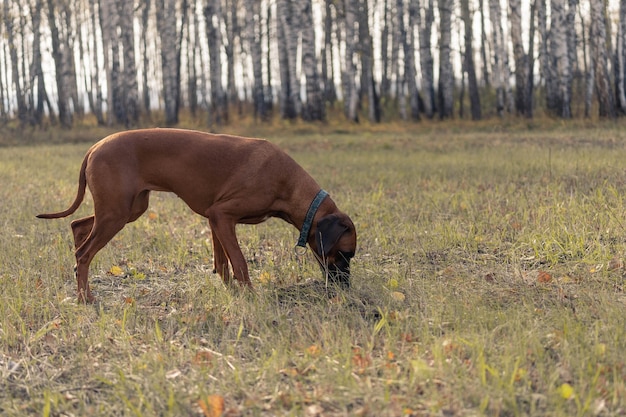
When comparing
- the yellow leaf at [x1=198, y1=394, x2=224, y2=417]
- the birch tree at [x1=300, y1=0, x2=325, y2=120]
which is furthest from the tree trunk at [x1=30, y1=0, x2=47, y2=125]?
the yellow leaf at [x1=198, y1=394, x2=224, y2=417]

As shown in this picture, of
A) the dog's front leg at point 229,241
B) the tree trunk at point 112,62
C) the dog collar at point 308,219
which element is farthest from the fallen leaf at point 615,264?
the tree trunk at point 112,62

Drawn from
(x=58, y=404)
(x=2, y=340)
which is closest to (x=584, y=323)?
(x=58, y=404)

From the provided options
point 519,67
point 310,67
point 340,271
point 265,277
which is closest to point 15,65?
point 310,67

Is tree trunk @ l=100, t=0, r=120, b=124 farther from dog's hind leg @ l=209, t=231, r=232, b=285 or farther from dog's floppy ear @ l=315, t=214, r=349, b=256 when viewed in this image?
dog's floppy ear @ l=315, t=214, r=349, b=256

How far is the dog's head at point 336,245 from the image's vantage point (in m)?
4.78

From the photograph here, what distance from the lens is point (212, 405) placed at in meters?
3.04

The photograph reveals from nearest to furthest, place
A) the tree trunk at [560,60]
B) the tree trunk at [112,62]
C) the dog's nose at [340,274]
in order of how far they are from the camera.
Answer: the dog's nose at [340,274] → the tree trunk at [560,60] → the tree trunk at [112,62]

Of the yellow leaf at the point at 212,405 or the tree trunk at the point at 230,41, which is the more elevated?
the tree trunk at the point at 230,41

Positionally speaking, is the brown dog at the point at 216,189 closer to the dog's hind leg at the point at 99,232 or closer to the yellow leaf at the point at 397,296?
the dog's hind leg at the point at 99,232

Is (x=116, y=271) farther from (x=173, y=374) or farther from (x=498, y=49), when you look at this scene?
(x=498, y=49)

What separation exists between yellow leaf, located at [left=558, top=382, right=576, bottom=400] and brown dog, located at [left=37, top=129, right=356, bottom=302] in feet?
6.76

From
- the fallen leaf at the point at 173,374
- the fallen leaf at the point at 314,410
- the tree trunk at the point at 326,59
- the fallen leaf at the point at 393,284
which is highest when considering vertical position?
the tree trunk at the point at 326,59

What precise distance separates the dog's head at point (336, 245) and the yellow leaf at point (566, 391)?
206 centimetres

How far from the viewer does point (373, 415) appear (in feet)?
9.65
